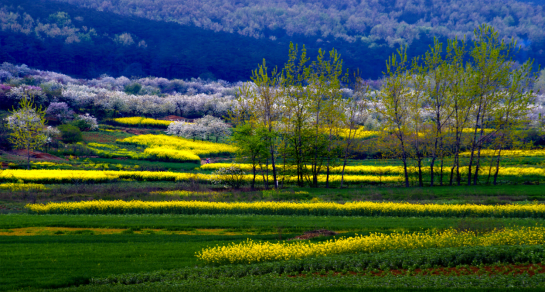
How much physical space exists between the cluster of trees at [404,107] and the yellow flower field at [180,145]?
26.3 m

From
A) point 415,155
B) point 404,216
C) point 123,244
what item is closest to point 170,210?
point 123,244

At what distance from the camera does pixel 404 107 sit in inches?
1650

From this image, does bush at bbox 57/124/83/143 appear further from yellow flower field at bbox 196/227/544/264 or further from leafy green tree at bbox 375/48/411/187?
yellow flower field at bbox 196/227/544/264

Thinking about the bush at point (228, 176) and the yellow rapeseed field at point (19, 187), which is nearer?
the yellow rapeseed field at point (19, 187)

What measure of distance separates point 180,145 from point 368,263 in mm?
63269

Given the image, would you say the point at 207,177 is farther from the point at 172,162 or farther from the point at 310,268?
the point at 310,268

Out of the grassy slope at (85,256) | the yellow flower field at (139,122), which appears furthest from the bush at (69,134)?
the grassy slope at (85,256)

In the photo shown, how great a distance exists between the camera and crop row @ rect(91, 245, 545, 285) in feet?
39.9

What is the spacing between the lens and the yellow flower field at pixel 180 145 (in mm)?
69363

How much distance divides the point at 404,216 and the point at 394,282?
1582 centimetres

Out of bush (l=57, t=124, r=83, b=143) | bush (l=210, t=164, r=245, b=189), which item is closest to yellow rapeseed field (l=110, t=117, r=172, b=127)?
bush (l=57, t=124, r=83, b=143)

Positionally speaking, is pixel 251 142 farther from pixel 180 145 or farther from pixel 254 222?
pixel 180 145

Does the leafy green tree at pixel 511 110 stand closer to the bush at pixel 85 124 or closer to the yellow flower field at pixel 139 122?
the bush at pixel 85 124

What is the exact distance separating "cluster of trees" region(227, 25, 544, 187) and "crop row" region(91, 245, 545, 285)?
26193mm
